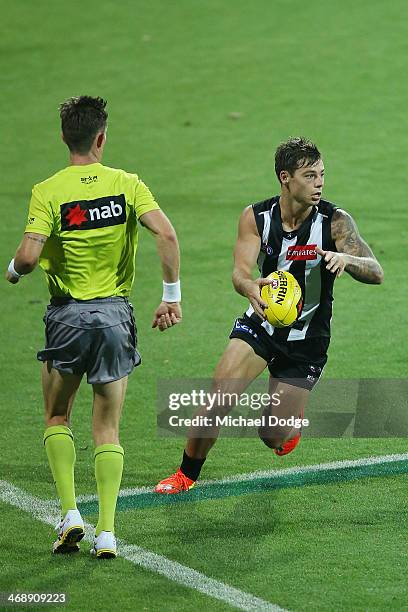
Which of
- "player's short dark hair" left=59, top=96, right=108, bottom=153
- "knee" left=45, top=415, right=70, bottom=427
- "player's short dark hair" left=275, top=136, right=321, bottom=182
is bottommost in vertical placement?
"knee" left=45, top=415, right=70, bottom=427

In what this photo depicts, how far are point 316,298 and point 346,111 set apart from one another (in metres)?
11.4

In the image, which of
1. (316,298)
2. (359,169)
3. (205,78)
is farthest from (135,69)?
(316,298)

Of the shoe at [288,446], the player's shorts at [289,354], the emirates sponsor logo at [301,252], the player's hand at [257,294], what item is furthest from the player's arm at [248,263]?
the shoe at [288,446]

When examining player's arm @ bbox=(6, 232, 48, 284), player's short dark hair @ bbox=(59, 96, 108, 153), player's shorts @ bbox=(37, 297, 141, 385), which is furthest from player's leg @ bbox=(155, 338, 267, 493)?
player's short dark hair @ bbox=(59, 96, 108, 153)

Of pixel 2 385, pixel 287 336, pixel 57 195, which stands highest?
pixel 57 195

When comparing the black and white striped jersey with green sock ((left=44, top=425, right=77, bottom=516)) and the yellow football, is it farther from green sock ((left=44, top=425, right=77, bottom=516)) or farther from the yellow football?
green sock ((left=44, top=425, right=77, bottom=516))

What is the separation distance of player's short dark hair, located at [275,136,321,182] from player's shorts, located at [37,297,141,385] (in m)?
1.40

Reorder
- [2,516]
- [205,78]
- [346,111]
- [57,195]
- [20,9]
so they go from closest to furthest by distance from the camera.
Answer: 1. [57,195]
2. [2,516]
3. [346,111]
4. [205,78]
5. [20,9]

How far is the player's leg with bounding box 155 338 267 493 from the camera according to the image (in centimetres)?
700

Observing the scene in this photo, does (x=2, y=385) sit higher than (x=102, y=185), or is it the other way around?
(x=102, y=185)

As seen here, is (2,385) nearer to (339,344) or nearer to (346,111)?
(339,344)

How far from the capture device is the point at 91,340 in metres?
6.13

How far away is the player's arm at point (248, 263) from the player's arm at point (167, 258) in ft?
2.07

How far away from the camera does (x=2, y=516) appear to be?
675 centimetres
